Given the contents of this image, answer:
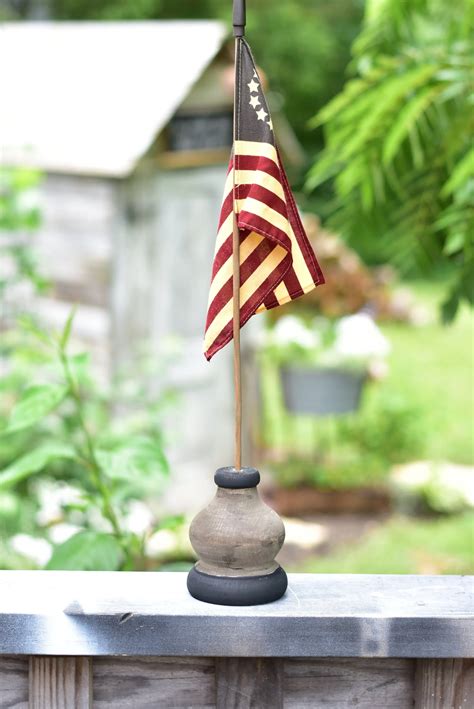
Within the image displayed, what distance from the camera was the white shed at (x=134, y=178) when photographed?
5.18 meters

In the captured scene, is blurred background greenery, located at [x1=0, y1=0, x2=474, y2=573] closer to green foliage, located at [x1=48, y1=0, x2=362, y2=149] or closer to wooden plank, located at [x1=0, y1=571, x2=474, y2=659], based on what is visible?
wooden plank, located at [x1=0, y1=571, x2=474, y2=659]

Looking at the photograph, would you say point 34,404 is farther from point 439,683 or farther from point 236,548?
point 439,683

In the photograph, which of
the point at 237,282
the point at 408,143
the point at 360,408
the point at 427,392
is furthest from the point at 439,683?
the point at 427,392

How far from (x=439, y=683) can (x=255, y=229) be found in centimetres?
64

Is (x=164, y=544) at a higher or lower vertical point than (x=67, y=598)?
lower

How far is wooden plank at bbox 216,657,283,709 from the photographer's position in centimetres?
133

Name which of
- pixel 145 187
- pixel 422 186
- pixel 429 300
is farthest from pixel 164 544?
pixel 429 300

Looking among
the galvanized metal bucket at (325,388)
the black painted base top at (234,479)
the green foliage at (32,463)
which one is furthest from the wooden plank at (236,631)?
the galvanized metal bucket at (325,388)

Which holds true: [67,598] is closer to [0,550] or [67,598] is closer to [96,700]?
[96,700]

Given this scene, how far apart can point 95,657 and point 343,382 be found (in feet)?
16.8

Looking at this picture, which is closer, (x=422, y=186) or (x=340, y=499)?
→ (x=422, y=186)

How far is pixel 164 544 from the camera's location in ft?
17.4

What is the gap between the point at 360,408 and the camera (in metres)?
7.44

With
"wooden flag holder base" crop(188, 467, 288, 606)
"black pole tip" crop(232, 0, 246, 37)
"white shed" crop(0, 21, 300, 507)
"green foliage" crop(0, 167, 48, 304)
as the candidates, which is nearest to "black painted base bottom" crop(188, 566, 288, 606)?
"wooden flag holder base" crop(188, 467, 288, 606)
